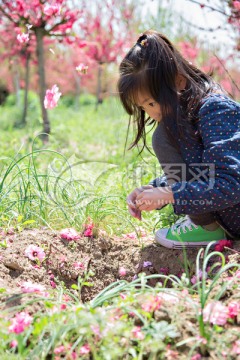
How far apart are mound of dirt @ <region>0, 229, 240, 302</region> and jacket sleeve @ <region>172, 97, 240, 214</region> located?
24cm

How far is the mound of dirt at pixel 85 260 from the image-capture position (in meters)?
1.77

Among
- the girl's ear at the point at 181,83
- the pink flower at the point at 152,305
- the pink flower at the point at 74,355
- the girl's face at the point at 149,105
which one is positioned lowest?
the pink flower at the point at 74,355

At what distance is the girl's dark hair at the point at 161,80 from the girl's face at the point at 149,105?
2 centimetres

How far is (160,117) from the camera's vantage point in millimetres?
1793

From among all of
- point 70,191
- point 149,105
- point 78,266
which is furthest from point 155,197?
point 70,191

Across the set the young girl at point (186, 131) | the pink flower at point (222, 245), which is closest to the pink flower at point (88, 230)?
the young girl at point (186, 131)

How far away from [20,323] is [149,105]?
90 cm

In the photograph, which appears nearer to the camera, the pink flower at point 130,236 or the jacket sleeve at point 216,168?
the jacket sleeve at point 216,168

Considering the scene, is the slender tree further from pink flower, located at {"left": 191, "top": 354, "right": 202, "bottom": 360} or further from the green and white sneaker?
pink flower, located at {"left": 191, "top": 354, "right": 202, "bottom": 360}

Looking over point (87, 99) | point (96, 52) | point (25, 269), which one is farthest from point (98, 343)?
point (87, 99)

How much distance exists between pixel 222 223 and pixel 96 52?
1015 centimetres

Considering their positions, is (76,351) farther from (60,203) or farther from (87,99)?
(87,99)

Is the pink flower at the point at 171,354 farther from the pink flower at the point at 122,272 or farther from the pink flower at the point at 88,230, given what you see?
the pink flower at the point at 88,230

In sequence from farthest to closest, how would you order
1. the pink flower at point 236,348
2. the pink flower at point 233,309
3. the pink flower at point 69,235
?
the pink flower at point 69,235 < the pink flower at point 233,309 < the pink flower at point 236,348
